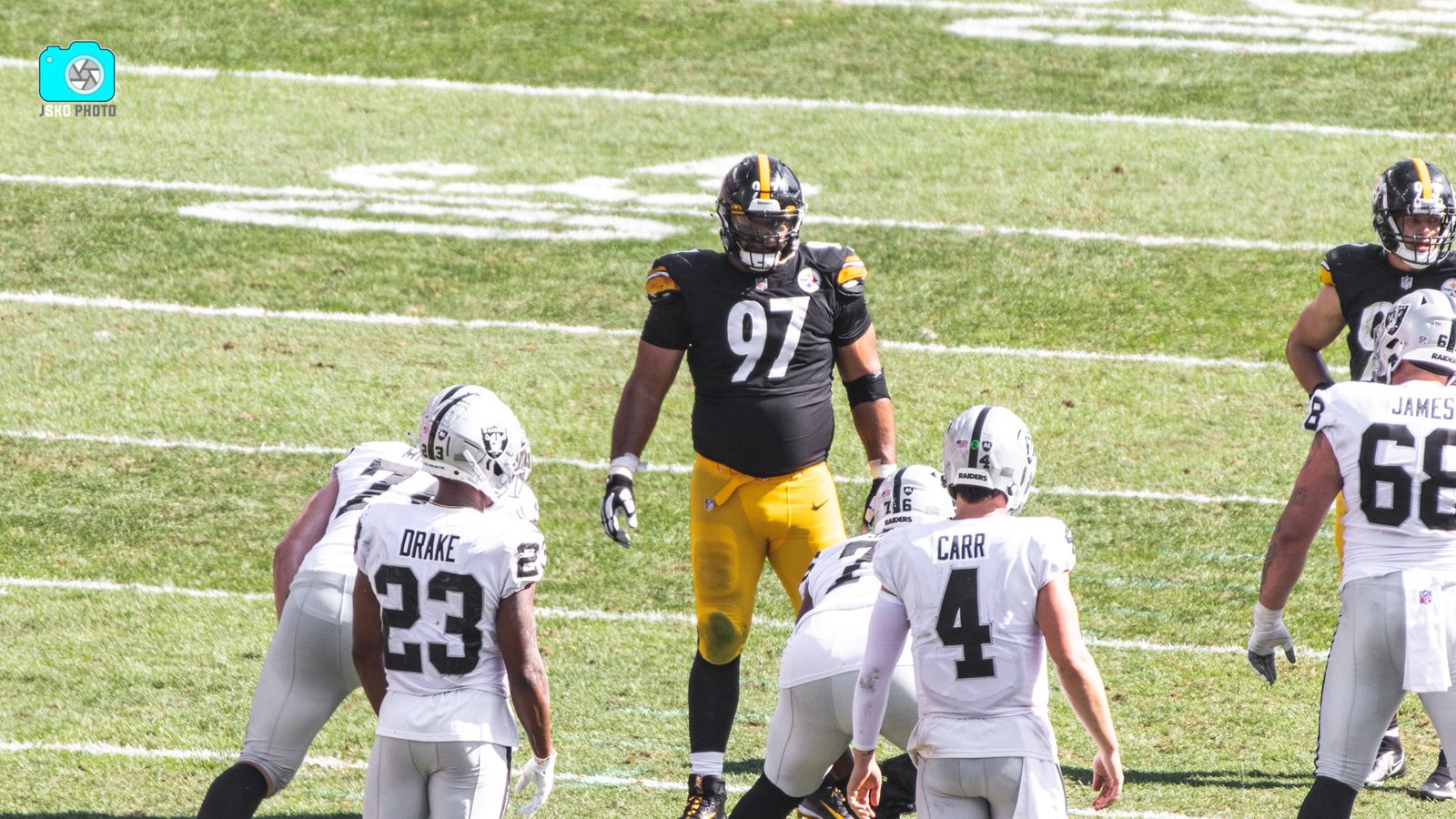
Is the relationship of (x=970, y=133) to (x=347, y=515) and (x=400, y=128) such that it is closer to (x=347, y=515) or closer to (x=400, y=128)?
(x=400, y=128)

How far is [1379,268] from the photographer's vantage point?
5.80 meters

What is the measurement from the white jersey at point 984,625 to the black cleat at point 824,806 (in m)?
1.29

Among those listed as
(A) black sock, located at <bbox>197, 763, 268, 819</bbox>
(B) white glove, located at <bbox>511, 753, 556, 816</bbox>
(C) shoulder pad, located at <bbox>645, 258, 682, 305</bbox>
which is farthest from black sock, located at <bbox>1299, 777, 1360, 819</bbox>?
(A) black sock, located at <bbox>197, 763, 268, 819</bbox>

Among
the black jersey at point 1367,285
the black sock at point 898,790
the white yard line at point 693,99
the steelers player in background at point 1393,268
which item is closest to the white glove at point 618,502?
the black sock at point 898,790

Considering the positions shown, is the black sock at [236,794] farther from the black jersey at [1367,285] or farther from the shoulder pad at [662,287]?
the black jersey at [1367,285]

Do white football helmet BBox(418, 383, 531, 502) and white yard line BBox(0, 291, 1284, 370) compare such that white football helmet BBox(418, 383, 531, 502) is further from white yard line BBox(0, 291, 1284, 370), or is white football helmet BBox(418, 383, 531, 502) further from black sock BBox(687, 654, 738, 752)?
white yard line BBox(0, 291, 1284, 370)

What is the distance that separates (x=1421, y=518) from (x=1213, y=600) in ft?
9.77

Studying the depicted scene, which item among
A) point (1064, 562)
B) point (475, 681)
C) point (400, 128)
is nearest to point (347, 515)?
point (475, 681)

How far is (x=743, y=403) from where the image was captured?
5500 millimetres

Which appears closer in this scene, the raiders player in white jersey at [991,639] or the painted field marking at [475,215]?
the raiders player in white jersey at [991,639]

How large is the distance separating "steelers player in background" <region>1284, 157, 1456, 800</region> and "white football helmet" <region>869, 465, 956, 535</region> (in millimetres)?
1650

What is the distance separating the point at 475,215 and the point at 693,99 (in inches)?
102

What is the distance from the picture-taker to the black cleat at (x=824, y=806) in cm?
515

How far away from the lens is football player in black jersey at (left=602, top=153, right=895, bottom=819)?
5.41 m
